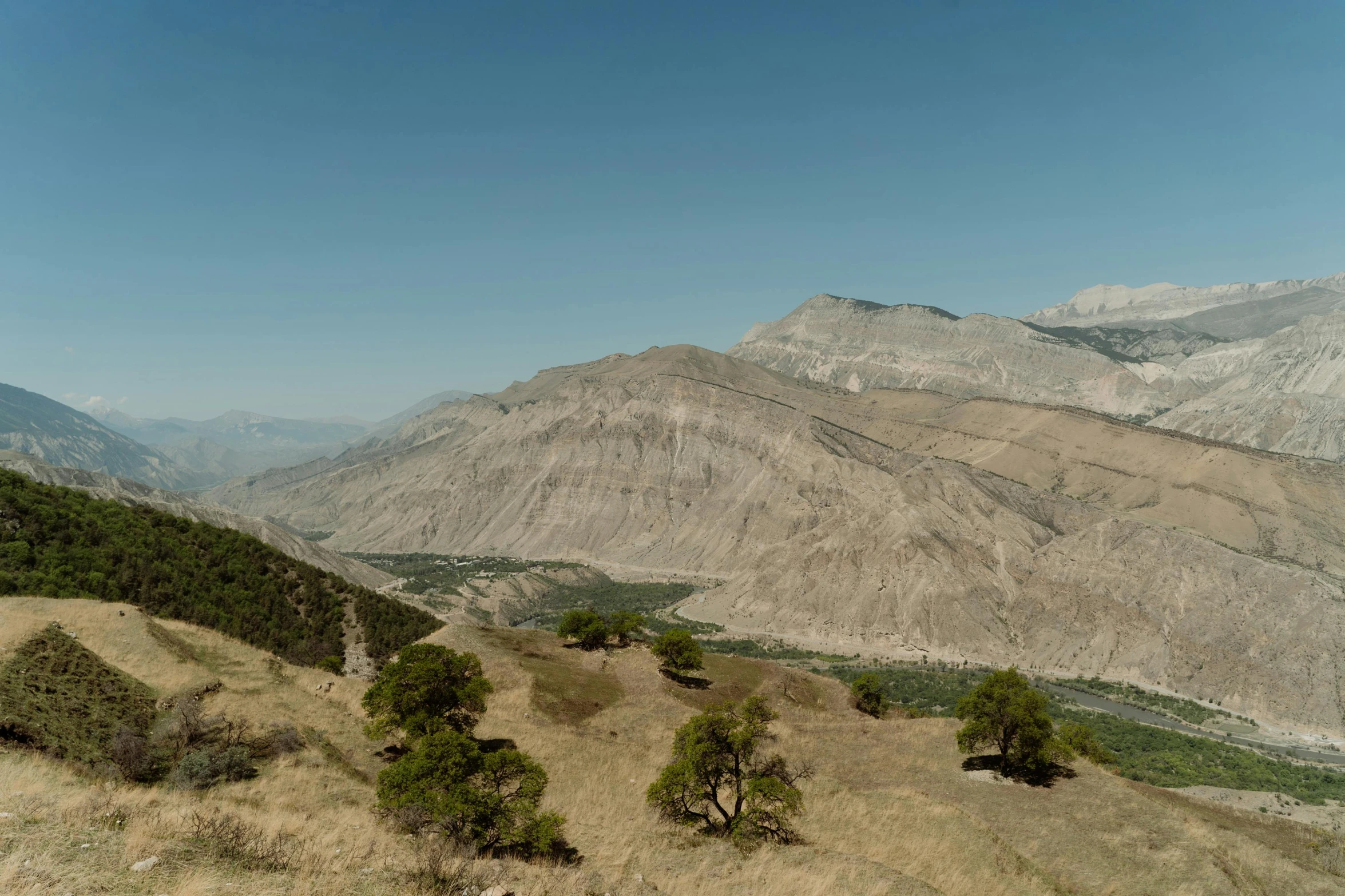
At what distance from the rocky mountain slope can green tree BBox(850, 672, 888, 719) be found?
10524 cm

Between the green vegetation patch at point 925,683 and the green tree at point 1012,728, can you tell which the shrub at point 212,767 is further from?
the green vegetation patch at point 925,683

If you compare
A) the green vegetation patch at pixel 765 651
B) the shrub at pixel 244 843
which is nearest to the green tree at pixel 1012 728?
the shrub at pixel 244 843

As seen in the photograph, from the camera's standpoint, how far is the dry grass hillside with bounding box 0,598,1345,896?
34.4 ft

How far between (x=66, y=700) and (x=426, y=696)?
12.5 m

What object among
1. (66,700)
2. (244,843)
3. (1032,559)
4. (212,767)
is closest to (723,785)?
(212,767)

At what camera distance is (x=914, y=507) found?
442ft

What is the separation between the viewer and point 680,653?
51.2 metres

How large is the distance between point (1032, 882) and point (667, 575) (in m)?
157

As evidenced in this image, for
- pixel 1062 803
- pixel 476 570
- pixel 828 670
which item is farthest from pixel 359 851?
pixel 476 570

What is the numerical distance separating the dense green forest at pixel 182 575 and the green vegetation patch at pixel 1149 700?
305 feet

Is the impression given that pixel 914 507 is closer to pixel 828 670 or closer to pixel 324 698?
pixel 828 670

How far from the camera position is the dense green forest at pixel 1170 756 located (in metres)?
59.9

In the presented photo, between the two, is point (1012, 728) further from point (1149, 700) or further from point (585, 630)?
point (1149, 700)

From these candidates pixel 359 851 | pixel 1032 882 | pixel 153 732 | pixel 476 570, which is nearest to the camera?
pixel 359 851
